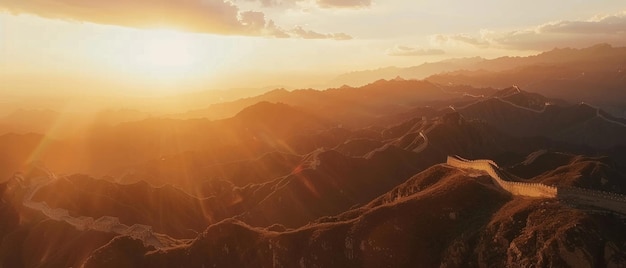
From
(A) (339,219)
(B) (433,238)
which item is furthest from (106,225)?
(B) (433,238)

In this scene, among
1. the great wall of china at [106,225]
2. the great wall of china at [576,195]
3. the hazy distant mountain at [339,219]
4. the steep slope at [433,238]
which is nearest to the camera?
the steep slope at [433,238]

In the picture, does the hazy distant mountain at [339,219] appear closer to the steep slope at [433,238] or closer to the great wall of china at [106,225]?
the steep slope at [433,238]

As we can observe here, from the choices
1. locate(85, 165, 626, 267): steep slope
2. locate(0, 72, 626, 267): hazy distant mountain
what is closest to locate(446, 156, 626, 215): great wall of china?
locate(0, 72, 626, 267): hazy distant mountain

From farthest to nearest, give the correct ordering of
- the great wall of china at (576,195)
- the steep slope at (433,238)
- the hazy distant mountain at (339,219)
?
1. the great wall of china at (576,195)
2. the hazy distant mountain at (339,219)
3. the steep slope at (433,238)

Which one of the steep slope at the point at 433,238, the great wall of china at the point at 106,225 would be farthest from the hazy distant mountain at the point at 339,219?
the great wall of china at the point at 106,225

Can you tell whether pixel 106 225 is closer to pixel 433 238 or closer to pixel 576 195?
pixel 433 238

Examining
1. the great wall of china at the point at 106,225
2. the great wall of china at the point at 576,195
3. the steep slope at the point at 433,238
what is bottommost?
the great wall of china at the point at 106,225

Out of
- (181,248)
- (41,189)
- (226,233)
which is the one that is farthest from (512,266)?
(41,189)

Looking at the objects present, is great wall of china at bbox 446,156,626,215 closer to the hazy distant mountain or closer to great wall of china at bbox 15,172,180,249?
the hazy distant mountain

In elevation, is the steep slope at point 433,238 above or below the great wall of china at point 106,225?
above

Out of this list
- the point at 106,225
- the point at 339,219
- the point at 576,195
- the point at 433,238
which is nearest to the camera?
the point at 576,195

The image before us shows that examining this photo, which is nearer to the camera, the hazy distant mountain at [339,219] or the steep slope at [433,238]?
the steep slope at [433,238]
